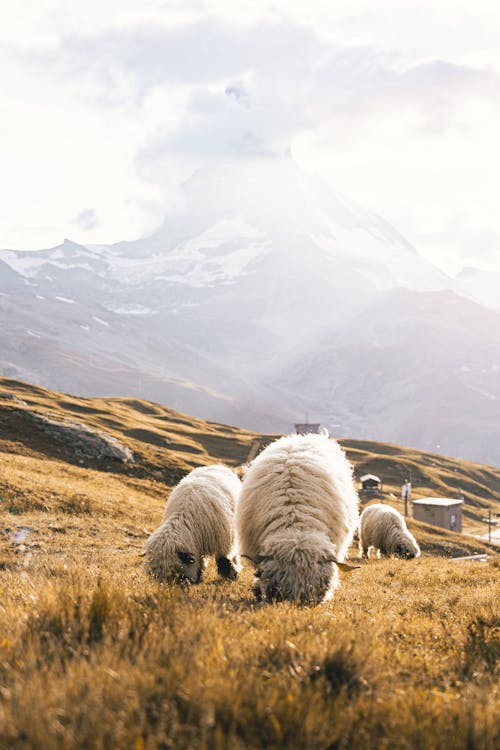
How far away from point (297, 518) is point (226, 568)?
12.0ft

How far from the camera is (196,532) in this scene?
10750mm

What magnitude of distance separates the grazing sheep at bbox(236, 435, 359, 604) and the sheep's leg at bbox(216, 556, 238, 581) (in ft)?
5.79

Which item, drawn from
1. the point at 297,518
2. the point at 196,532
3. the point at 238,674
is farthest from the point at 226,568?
the point at 238,674

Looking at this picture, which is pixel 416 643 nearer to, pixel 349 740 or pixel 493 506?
pixel 349 740

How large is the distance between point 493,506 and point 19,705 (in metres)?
108

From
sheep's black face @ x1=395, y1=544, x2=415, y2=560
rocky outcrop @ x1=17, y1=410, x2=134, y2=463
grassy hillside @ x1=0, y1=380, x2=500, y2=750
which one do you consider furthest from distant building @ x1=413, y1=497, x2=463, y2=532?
grassy hillside @ x1=0, y1=380, x2=500, y2=750

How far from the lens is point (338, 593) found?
9195mm

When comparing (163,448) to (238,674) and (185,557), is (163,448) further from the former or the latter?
(238,674)

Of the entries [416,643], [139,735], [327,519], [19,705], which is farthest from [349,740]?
[327,519]

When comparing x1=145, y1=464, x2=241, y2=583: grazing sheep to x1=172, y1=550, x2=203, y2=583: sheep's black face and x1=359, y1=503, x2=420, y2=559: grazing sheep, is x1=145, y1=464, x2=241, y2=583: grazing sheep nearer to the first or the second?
x1=172, y1=550, x2=203, y2=583: sheep's black face

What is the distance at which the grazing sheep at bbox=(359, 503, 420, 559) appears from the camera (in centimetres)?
2066

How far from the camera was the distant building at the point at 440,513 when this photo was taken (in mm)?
64800

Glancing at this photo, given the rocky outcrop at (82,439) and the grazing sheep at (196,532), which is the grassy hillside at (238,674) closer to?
the grazing sheep at (196,532)

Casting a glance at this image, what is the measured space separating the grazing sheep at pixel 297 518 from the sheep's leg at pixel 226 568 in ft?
5.79
